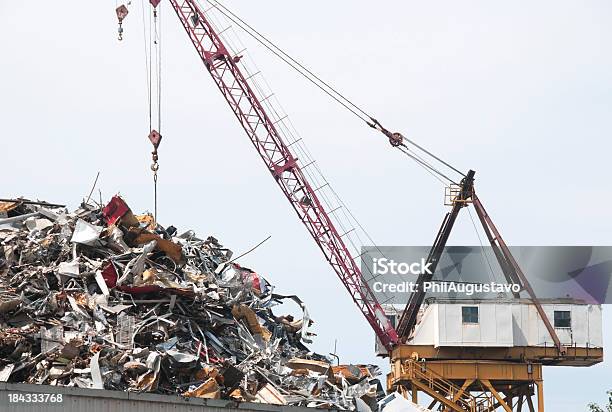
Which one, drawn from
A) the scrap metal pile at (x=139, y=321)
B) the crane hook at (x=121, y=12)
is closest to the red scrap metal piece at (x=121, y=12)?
the crane hook at (x=121, y=12)

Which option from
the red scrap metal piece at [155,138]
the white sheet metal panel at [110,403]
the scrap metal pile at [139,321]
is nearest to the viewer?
the white sheet metal panel at [110,403]

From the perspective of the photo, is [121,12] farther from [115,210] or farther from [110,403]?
[110,403]

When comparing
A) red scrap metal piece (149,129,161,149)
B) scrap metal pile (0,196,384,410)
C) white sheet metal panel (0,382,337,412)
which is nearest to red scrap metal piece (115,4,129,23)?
red scrap metal piece (149,129,161,149)

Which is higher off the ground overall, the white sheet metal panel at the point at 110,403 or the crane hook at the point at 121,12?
the crane hook at the point at 121,12

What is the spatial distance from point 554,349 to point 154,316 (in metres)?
28.4

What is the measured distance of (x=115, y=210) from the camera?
33.6 m

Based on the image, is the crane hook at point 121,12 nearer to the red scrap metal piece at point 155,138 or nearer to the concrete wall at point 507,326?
the red scrap metal piece at point 155,138

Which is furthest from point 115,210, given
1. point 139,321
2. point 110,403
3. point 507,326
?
point 507,326

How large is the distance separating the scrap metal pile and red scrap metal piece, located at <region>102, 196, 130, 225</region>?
3cm

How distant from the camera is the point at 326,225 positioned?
59.2m

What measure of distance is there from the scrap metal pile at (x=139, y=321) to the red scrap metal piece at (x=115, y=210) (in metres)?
0.03

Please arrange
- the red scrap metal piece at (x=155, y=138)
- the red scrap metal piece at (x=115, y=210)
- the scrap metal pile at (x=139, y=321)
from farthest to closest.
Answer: the red scrap metal piece at (x=155, y=138) < the red scrap metal piece at (x=115, y=210) < the scrap metal pile at (x=139, y=321)

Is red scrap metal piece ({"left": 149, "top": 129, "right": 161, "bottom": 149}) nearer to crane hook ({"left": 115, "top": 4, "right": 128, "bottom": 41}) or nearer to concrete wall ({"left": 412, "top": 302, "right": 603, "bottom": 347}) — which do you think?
crane hook ({"left": 115, "top": 4, "right": 128, "bottom": 41})

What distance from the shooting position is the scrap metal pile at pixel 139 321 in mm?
26750
